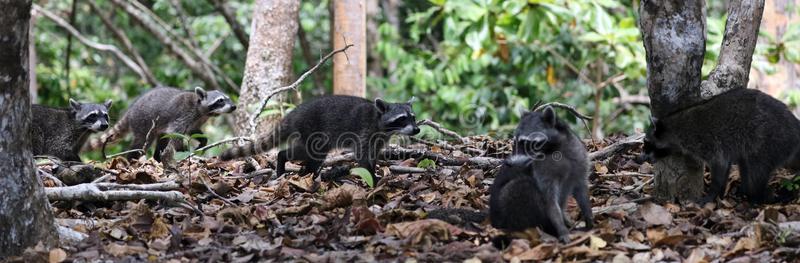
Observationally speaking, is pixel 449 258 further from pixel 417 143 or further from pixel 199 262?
pixel 417 143

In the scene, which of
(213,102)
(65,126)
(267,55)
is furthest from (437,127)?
(65,126)

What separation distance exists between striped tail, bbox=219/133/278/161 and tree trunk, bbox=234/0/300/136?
2.19 m

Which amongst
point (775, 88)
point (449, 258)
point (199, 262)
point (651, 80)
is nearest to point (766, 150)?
point (651, 80)

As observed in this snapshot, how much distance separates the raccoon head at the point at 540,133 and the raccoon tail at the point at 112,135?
6.62 meters

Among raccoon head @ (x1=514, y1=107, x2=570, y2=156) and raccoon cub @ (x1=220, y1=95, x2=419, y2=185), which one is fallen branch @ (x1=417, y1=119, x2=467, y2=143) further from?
raccoon head @ (x1=514, y1=107, x2=570, y2=156)

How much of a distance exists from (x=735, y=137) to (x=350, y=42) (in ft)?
17.8

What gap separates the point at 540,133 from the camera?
602 cm

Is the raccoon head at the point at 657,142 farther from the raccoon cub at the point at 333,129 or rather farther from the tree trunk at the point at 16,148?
the tree trunk at the point at 16,148

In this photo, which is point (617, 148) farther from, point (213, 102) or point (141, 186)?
point (213, 102)

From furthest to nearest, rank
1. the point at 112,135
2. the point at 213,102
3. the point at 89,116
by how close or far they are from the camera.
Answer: the point at 112,135 → the point at 213,102 → the point at 89,116

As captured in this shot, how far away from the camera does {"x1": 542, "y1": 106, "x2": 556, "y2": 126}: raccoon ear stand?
601 cm

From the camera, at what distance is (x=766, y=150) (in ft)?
22.4

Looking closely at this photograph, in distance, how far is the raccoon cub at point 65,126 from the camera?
961 centimetres

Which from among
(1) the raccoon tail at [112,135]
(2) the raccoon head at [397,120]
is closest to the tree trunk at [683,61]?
(2) the raccoon head at [397,120]
